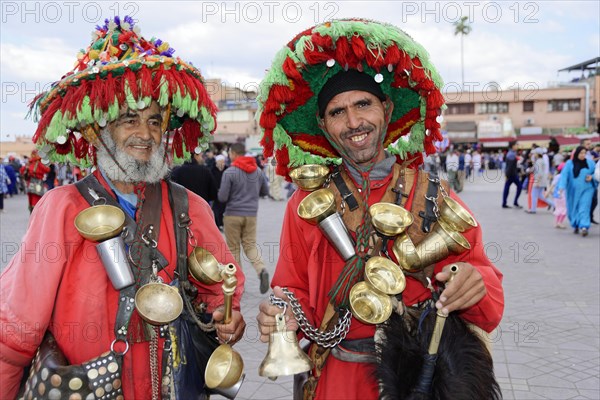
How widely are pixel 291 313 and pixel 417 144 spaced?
3.67 ft

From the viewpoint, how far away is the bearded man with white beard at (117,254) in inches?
83.6

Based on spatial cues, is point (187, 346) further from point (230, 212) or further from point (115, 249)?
point (230, 212)

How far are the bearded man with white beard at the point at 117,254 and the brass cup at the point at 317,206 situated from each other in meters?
0.40

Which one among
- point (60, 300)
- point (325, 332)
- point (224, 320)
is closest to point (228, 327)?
point (224, 320)

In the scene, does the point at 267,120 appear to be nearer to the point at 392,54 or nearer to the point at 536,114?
the point at 392,54

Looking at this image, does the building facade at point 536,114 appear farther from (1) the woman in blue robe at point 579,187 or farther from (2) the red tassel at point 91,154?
(2) the red tassel at point 91,154

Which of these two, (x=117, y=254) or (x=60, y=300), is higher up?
(x=117, y=254)

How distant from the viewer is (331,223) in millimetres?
2227

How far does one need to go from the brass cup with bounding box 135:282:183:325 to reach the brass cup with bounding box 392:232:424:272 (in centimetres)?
94

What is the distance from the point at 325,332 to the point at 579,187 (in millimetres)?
10227

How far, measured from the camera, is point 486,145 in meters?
52.7

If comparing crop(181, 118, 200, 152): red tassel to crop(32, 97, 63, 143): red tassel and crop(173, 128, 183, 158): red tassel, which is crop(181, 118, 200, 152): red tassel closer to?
crop(173, 128, 183, 158): red tassel

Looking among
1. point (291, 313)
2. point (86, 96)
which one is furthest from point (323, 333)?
point (86, 96)

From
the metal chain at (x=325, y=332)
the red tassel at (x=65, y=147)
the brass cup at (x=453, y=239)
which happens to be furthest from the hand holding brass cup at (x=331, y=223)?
the red tassel at (x=65, y=147)
